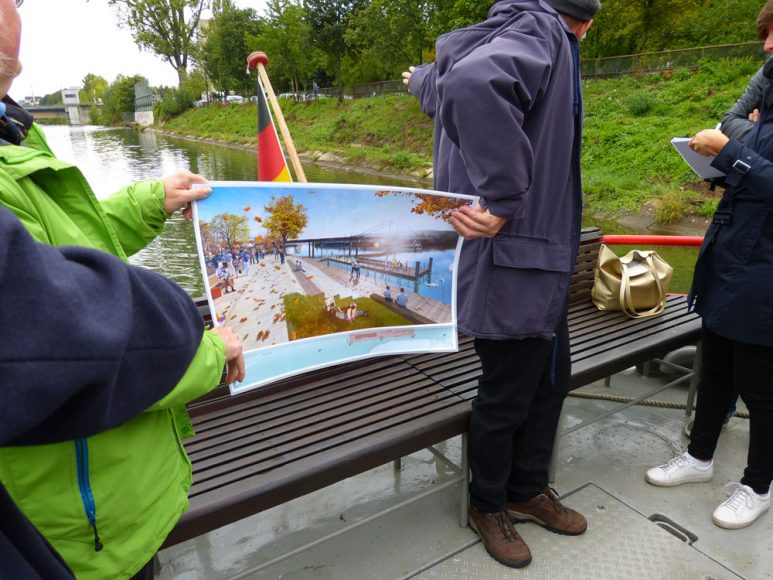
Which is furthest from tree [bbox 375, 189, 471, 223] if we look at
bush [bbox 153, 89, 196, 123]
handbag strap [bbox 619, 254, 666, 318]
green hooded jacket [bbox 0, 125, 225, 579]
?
bush [bbox 153, 89, 196, 123]

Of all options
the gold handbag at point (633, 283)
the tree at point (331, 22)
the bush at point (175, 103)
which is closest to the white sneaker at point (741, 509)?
the gold handbag at point (633, 283)

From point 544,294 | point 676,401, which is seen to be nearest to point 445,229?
point 544,294

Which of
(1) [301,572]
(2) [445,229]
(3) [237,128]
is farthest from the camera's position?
(3) [237,128]

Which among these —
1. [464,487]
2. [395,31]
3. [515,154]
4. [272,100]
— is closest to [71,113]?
[395,31]

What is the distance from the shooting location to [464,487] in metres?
2.16

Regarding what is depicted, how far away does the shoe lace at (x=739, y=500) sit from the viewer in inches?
89.0

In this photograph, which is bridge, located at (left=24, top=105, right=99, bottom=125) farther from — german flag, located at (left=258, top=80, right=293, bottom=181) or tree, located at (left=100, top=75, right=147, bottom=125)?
german flag, located at (left=258, top=80, right=293, bottom=181)

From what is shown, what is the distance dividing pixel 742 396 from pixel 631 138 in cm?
1427

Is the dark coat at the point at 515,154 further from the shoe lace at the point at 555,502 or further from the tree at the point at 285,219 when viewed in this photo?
the shoe lace at the point at 555,502

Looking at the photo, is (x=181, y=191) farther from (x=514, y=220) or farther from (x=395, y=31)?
(x=395, y=31)

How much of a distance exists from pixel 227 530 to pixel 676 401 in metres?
2.59

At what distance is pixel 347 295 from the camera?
191 centimetres

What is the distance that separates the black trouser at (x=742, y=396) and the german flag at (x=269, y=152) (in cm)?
204

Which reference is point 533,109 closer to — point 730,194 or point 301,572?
point 730,194
